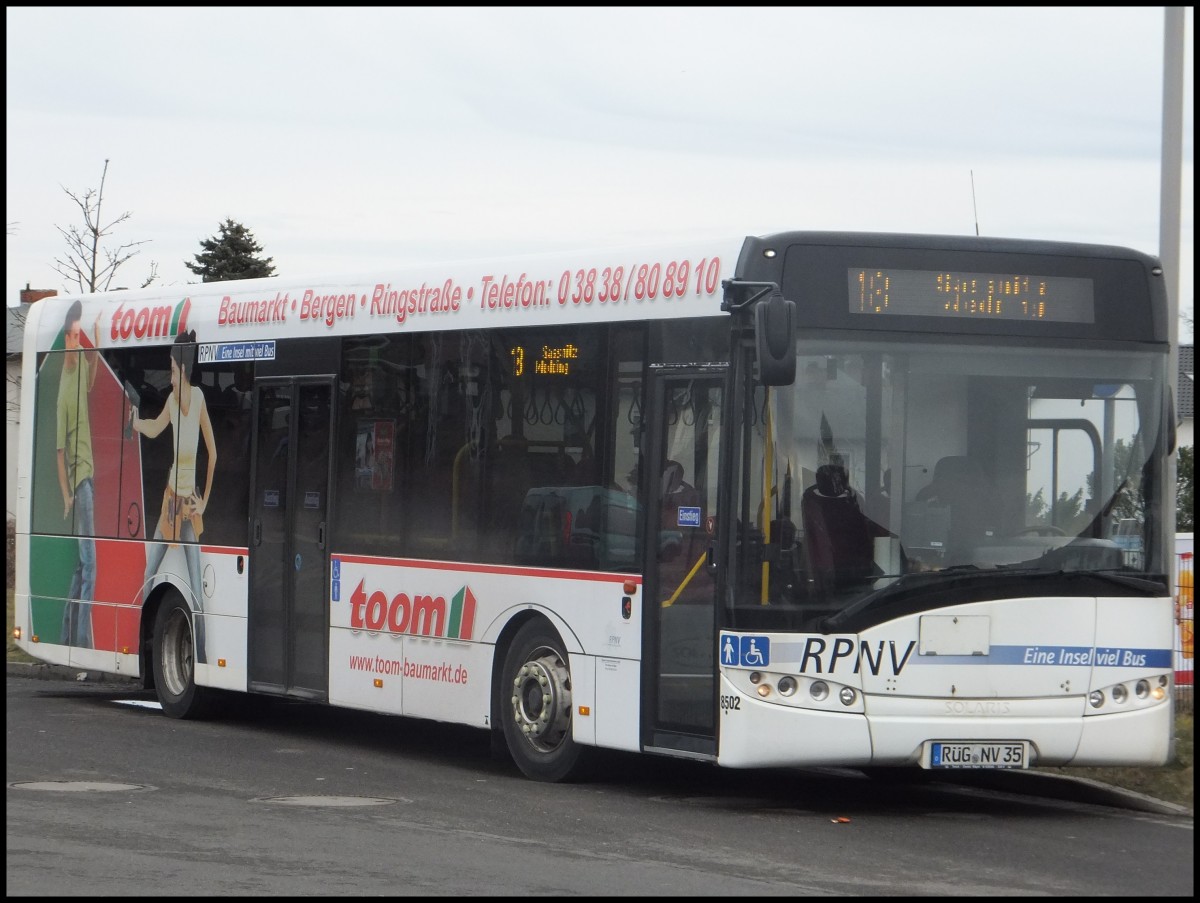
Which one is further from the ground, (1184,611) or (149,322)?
(149,322)

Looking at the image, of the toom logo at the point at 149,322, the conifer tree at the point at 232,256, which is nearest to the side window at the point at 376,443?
the toom logo at the point at 149,322

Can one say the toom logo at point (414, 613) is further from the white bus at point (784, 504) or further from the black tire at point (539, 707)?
the black tire at point (539, 707)

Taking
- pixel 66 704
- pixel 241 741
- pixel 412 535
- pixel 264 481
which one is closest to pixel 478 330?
pixel 412 535

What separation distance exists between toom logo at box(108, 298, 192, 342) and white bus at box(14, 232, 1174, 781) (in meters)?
3.01

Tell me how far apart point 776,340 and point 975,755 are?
2430 mm

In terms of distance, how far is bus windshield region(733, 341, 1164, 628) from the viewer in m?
10.8

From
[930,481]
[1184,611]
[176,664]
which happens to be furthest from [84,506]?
[1184,611]

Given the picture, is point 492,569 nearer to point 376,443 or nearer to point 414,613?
point 414,613

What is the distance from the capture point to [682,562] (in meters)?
11.3

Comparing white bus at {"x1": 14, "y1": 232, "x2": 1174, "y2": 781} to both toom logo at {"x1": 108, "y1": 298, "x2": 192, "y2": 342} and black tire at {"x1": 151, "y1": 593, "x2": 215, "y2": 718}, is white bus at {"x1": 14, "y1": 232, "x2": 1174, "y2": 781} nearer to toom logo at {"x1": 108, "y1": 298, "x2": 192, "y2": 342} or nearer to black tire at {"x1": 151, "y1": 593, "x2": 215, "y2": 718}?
black tire at {"x1": 151, "y1": 593, "x2": 215, "y2": 718}

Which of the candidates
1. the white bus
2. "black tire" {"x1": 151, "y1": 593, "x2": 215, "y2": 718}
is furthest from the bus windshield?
"black tire" {"x1": 151, "y1": 593, "x2": 215, "y2": 718}

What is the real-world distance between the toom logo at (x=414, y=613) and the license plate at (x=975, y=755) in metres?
3.44

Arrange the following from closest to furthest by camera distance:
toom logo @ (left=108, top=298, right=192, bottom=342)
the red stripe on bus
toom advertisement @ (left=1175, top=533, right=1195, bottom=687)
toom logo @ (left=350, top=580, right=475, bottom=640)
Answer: the red stripe on bus
toom logo @ (left=350, top=580, right=475, bottom=640)
toom advertisement @ (left=1175, top=533, right=1195, bottom=687)
toom logo @ (left=108, top=298, right=192, bottom=342)

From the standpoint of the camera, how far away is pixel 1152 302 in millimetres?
11461
